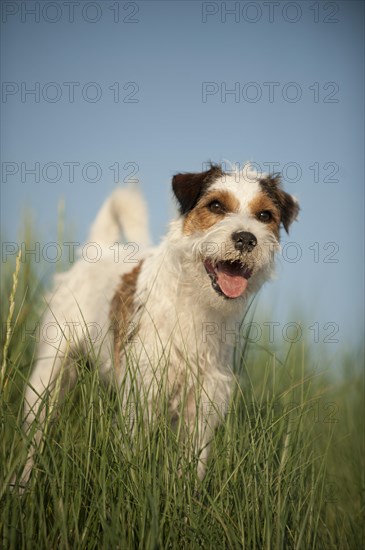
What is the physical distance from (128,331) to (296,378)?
1.36m

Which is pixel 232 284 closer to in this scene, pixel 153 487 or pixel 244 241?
pixel 244 241

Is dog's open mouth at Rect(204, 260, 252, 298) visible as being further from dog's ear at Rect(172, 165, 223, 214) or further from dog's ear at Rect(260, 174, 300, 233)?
dog's ear at Rect(260, 174, 300, 233)

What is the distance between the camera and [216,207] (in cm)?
416

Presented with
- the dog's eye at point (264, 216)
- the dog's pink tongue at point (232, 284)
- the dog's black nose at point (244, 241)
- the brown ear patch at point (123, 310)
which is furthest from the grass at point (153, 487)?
the dog's eye at point (264, 216)

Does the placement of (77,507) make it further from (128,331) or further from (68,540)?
(128,331)

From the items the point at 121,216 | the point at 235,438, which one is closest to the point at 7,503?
the point at 235,438

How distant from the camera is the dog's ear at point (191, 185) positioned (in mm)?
4359

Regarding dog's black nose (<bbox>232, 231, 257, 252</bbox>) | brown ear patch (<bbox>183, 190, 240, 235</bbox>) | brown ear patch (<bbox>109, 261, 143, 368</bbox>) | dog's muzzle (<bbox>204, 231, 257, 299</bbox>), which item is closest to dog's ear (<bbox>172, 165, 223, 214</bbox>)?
brown ear patch (<bbox>183, 190, 240, 235</bbox>)

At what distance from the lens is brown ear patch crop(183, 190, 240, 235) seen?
4125mm

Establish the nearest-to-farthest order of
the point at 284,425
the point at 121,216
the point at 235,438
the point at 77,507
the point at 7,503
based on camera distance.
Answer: the point at 7,503, the point at 77,507, the point at 235,438, the point at 284,425, the point at 121,216

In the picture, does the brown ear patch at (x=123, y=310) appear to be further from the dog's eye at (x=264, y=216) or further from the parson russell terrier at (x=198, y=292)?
the dog's eye at (x=264, y=216)

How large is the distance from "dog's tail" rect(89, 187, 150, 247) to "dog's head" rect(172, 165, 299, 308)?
1.37 metres

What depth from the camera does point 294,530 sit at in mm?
3027

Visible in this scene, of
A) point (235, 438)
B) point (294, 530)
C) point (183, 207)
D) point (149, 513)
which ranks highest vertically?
point (183, 207)
